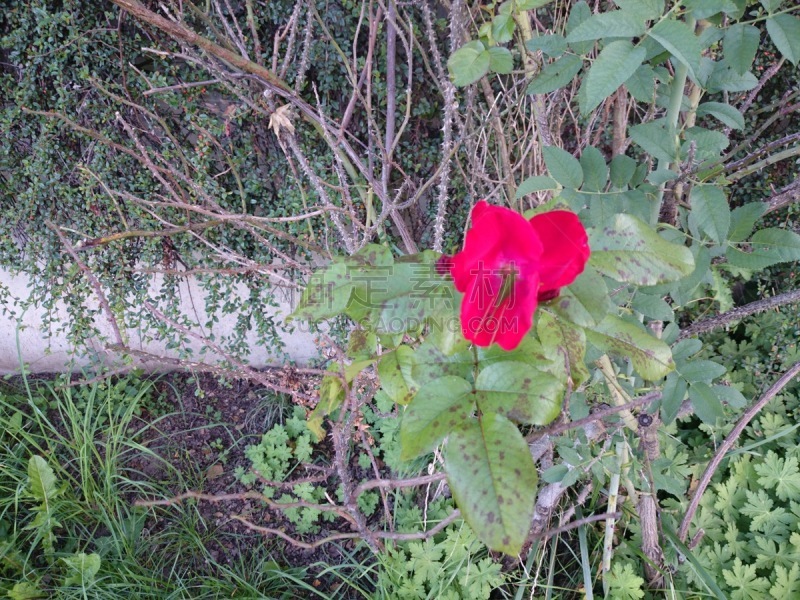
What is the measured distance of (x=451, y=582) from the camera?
1.60m

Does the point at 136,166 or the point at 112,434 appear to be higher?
the point at 136,166

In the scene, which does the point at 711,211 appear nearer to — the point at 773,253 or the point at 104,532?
the point at 773,253

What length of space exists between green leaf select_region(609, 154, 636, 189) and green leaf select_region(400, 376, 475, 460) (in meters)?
0.64

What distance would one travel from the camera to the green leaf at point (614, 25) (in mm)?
754

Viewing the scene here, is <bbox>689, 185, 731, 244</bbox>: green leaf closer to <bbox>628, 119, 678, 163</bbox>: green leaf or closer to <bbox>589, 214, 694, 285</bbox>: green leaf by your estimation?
<bbox>628, 119, 678, 163</bbox>: green leaf

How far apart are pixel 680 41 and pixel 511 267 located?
466 mm

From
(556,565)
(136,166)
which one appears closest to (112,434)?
(136,166)

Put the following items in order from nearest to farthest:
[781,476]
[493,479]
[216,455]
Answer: [493,479], [781,476], [216,455]

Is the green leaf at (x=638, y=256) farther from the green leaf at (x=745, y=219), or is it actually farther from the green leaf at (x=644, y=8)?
the green leaf at (x=745, y=219)

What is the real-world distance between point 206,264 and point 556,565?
187 cm

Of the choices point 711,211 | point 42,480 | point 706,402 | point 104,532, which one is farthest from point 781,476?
point 42,480

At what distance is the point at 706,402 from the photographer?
1114 millimetres

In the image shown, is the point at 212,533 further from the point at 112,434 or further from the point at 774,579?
the point at 774,579

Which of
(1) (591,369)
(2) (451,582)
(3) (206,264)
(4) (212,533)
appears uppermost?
(1) (591,369)
